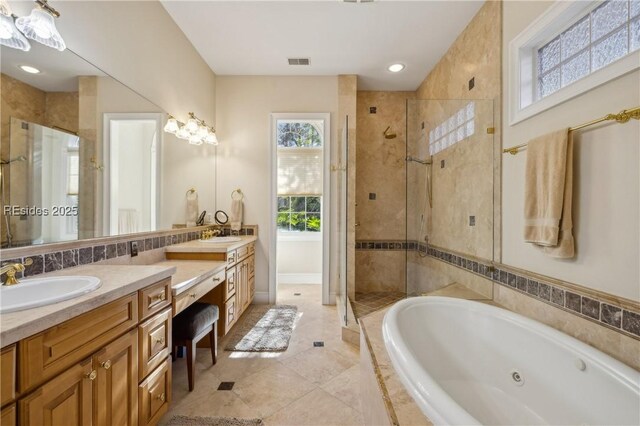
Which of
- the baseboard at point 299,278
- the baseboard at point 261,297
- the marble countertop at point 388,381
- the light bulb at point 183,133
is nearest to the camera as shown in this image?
the marble countertop at point 388,381

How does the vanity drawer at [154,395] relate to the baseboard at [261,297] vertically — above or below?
above

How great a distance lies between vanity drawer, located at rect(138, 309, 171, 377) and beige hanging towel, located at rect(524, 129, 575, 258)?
2034mm

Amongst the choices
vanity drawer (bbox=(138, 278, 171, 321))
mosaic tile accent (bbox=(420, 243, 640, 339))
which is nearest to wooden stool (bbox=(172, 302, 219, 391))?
vanity drawer (bbox=(138, 278, 171, 321))

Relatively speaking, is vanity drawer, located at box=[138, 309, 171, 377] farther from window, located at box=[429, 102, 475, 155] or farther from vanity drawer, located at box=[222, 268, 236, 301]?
window, located at box=[429, 102, 475, 155]

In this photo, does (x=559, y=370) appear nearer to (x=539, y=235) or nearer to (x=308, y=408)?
(x=539, y=235)

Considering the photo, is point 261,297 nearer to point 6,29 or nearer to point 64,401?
point 64,401

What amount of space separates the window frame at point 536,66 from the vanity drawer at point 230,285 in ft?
8.03

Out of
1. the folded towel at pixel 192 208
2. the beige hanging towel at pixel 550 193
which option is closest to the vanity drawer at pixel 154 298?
the folded towel at pixel 192 208

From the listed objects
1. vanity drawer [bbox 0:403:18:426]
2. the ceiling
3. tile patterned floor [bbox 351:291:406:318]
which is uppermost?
the ceiling

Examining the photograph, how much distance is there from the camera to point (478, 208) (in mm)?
1994

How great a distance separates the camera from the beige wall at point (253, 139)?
307 centimetres

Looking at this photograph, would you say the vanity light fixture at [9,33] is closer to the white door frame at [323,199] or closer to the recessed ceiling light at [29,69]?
the recessed ceiling light at [29,69]

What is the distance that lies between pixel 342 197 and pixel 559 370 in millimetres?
2082

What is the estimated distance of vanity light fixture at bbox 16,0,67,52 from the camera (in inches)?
42.0
